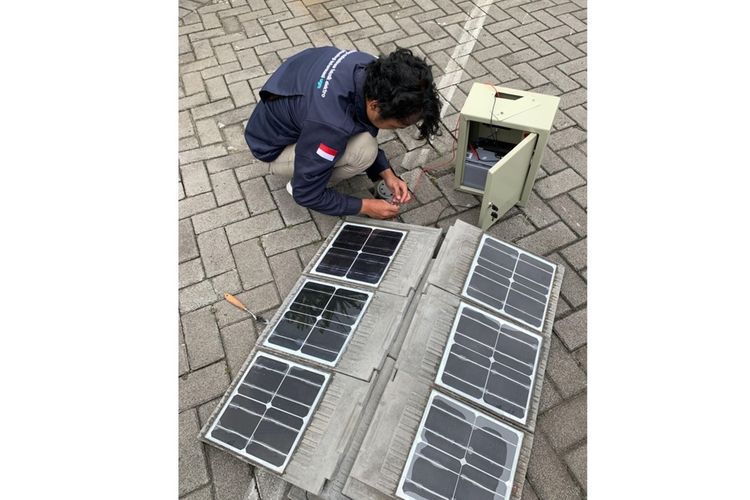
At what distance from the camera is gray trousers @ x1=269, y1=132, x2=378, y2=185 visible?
3.02 m

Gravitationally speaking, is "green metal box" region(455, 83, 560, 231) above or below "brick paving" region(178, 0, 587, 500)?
above

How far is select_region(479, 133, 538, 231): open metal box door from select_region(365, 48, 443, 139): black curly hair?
1.83ft

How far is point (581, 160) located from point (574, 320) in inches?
65.7

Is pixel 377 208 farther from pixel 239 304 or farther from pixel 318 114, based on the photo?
pixel 239 304

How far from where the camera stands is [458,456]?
2.12m

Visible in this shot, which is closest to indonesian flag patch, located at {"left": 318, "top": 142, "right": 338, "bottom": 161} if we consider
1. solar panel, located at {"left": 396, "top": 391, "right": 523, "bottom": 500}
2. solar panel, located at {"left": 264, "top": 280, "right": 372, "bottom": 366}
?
solar panel, located at {"left": 264, "top": 280, "right": 372, "bottom": 366}

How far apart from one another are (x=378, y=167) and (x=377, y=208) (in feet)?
1.61

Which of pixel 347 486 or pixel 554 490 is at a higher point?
pixel 347 486

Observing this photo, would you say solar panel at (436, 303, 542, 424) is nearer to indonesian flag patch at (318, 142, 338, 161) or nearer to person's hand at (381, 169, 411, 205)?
person's hand at (381, 169, 411, 205)

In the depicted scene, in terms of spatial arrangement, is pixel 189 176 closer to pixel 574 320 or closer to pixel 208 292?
pixel 208 292

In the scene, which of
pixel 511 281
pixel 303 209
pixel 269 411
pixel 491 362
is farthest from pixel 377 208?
pixel 269 411

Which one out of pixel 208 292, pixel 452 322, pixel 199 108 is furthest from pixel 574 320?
pixel 199 108

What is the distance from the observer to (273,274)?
10.6 feet

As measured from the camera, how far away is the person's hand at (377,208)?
3.09m
